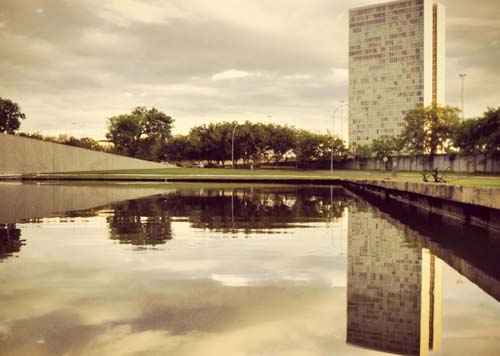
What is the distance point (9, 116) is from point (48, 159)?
119 feet

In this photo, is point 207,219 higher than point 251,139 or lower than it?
lower

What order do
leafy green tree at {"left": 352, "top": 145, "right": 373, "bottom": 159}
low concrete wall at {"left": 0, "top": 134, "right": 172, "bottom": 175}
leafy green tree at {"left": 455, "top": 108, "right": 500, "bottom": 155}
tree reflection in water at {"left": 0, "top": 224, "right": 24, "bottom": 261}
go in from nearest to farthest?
tree reflection in water at {"left": 0, "top": 224, "right": 24, "bottom": 261} → leafy green tree at {"left": 455, "top": 108, "right": 500, "bottom": 155} → low concrete wall at {"left": 0, "top": 134, "right": 172, "bottom": 175} → leafy green tree at {"left": 352, "top": 145, "right": 373, "bottom": 159}

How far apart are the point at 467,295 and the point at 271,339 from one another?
3.20 meters

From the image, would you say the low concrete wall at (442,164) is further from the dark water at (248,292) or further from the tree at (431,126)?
the dark water at (248,292)

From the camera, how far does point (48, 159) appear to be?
95.1 m

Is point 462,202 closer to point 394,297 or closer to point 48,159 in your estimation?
point 394,297

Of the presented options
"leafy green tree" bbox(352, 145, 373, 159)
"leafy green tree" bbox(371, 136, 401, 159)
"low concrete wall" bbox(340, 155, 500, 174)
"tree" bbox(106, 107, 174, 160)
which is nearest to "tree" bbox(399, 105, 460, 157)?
"low concrete wall" bbox(340, 155, 500, 174)

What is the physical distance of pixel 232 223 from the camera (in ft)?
55.4

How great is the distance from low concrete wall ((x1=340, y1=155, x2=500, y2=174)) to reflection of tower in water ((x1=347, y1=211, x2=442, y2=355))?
49300mm

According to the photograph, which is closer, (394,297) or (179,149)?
(394,297)

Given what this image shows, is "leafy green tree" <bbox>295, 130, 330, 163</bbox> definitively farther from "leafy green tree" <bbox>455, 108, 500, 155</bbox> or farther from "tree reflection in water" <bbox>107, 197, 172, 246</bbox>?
"tree reflection in water" <bbox>107, 197, 172, 246</bbox>

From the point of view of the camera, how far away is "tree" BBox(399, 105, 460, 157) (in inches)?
3967

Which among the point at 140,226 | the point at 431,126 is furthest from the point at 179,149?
the point at 140,226

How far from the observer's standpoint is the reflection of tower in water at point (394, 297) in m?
5.30
